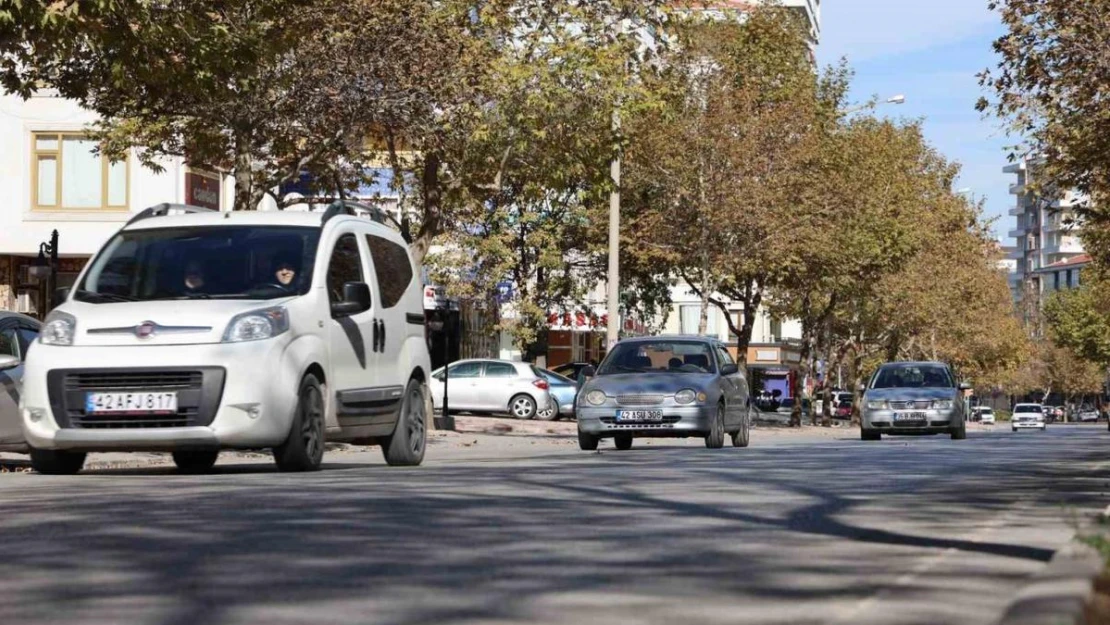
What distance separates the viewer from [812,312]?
223 feet

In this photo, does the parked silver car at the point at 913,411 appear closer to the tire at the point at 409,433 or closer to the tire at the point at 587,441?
the tire at the point at 587,441

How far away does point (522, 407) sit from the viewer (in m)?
49.2

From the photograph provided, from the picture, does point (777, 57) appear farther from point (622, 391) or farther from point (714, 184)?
point (622, 391)

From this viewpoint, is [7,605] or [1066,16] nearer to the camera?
[7,605]

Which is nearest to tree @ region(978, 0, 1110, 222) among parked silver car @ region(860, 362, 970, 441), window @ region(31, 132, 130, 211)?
parked silver car @ region(860, 362, 970, 441)

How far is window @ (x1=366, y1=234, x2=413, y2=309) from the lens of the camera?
1714 cm

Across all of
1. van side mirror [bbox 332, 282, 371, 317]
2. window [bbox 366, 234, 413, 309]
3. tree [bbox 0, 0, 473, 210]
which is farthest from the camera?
tree [bbox 0, 0, 473, 210]

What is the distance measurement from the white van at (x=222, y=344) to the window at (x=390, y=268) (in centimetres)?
4

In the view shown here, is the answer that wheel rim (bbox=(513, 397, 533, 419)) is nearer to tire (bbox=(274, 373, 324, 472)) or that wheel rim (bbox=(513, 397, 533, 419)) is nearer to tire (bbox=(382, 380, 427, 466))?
tire (bbox=(382, 380, 427, 466))

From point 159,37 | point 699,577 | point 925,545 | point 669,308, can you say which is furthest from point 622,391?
point 669,308

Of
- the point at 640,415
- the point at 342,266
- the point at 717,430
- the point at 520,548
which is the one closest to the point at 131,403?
the point at 342,266

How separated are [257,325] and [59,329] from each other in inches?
60.2

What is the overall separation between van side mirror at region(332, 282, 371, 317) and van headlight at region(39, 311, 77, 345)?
2.03m

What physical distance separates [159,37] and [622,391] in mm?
7399
